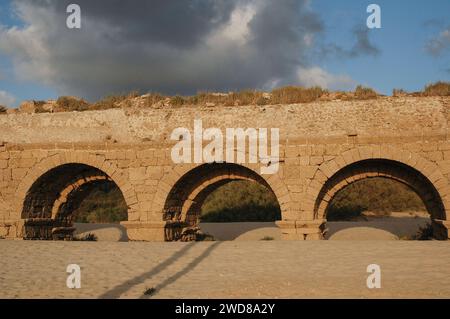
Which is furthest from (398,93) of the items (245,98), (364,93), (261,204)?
(261,204)

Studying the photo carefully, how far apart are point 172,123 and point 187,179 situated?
2024 mm

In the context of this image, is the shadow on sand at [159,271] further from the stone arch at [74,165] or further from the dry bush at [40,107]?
the dry bush at [40,107]

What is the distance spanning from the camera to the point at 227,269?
825 centimetres

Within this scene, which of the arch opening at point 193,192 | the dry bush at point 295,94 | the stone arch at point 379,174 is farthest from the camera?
the dry bush at point 295,94

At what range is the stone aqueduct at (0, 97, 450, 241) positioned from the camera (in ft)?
38.6

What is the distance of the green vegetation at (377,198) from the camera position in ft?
93.3

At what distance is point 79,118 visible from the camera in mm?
14805

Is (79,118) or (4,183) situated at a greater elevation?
(79,118)

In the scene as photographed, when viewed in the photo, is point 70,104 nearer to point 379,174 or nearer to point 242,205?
point 379,174

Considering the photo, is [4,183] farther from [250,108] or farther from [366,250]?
[366,250]

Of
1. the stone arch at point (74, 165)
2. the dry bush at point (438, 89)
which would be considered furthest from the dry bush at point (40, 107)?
the dry bush at point (438, 89)

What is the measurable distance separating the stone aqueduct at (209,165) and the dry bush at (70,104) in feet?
2.39
